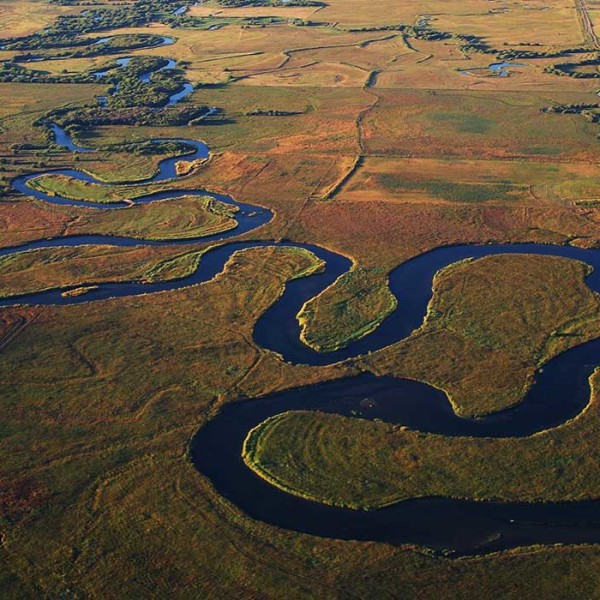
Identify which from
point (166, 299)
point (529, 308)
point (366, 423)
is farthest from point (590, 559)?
point (166, 299)

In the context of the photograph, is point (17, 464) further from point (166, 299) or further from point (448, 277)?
point (448, 277)

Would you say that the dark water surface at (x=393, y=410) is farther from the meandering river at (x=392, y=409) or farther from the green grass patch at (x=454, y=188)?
the green grass patch at (x=454, y=188)

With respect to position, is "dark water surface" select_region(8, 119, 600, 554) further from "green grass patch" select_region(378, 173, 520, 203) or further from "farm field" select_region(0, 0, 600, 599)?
"green grass patch" select_region(378, 173, 520, 203)

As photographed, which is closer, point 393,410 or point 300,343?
point 393,410

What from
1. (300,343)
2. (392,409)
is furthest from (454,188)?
(392,409)

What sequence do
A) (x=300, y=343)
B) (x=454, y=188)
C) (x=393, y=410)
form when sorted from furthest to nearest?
(x=454, y=188)
(x=300, y=343)
(x=393, y=410)

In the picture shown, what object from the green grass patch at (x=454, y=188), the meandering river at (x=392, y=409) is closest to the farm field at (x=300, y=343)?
the meandering river at (x=392, y=409)

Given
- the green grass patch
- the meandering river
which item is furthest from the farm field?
the green grass patch

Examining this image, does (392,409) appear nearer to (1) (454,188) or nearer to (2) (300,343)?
(2) (300,343)
